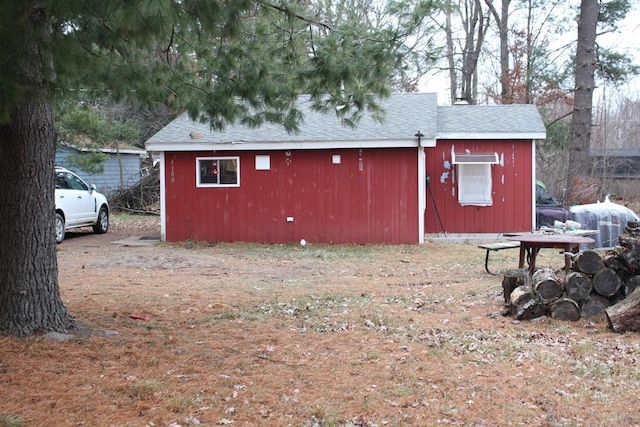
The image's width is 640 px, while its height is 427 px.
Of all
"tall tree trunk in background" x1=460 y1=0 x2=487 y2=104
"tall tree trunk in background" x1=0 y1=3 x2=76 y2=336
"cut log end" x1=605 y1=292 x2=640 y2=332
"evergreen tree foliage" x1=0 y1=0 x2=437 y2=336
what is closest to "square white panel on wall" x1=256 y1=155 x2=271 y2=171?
"evergreen tree foliage" x1=0 y1=0 x2=437 y2=336

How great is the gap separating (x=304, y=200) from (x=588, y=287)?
8864mm

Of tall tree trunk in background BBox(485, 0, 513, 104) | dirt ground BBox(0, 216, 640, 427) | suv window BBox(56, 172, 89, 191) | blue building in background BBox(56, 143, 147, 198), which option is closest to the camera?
dirt ground BBox(0, 216, 640, 427)

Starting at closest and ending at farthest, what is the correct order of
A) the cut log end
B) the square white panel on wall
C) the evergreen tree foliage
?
the evergreen tree foliage < the cut log end < the square white panel on wall

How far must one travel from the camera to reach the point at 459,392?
15.6 feet

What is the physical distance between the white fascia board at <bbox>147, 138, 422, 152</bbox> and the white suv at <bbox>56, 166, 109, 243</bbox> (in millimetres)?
2217

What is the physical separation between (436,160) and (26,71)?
1250 cm

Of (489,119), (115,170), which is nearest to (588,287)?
(489,119)

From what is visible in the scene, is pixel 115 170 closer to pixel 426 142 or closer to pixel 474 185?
pixel 474 185

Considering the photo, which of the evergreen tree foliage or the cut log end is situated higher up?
the evergreen tree foliage

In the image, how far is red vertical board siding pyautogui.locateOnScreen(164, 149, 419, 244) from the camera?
1479cm

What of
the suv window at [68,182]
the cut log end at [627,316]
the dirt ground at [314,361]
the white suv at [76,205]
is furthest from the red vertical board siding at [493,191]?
the cut log end at [627,316]

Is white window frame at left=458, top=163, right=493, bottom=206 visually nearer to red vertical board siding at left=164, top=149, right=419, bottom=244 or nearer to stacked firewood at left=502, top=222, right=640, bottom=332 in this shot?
red vertical board siding at left=164, top=149, right=419, bottom=244

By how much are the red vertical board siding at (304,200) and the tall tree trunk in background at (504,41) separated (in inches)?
601

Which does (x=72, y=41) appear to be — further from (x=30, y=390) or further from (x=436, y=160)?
(x=436, y=160)
